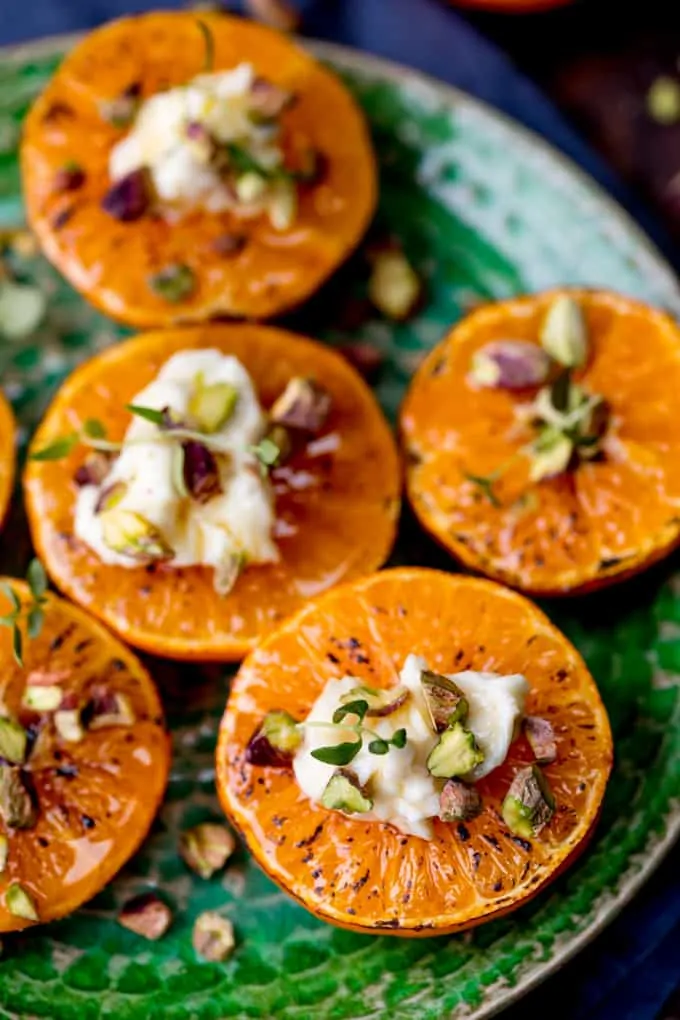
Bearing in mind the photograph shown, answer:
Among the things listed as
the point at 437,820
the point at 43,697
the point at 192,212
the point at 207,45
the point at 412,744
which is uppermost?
the point at 207,45

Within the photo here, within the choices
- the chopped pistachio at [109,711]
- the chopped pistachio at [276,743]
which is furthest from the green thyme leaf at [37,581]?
the chopped pistachio at [276,743]

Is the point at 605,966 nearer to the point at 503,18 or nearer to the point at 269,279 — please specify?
the point at 269,279

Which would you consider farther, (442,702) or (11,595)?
(11,595)

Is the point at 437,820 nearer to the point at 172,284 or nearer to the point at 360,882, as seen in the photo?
the point at 360,882

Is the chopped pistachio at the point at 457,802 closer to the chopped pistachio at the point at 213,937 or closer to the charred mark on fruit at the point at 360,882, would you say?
the charred mark on fruit at the point at 360,882

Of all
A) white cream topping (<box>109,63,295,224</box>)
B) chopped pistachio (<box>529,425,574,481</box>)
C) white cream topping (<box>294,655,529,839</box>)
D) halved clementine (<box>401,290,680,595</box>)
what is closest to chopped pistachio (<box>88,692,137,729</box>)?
white cream topping (<box>294,655,529,839</box>)

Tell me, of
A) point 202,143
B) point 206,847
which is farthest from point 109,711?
point 202,143

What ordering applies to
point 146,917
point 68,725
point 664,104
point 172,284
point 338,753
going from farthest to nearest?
point 664,104
point 172,284
point 146,917
point 68,725
point 338,753
